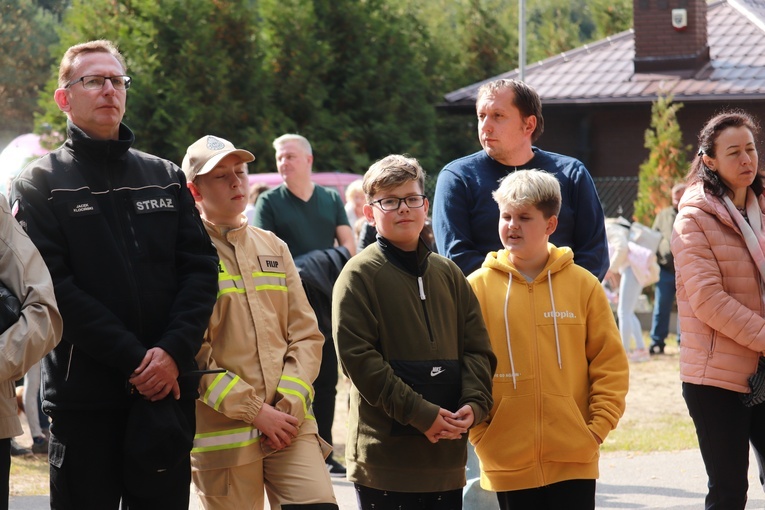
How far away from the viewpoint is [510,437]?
4.36 m

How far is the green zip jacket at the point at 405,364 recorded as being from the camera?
4.04m

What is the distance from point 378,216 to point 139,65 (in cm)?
1610

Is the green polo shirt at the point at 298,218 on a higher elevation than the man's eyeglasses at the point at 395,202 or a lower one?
lower

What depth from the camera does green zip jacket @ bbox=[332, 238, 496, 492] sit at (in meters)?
4.04

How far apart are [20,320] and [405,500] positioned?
1542mm

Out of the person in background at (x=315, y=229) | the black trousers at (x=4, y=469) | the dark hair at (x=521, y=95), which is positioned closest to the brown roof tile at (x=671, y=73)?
the person in background at (x=315, y=229)

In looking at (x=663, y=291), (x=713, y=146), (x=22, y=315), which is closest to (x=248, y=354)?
(x=22, y=315)

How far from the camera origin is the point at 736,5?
2197 cm

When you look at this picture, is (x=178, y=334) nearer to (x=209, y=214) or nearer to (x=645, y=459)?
(x=209, y=214)

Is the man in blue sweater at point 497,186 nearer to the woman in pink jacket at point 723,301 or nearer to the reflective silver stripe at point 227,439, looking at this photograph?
A: the woman in pink jacket at point 723,301

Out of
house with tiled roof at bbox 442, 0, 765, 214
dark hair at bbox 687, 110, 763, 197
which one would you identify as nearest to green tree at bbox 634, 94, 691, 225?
house with tiled roof at bbox 442, 0, 765, 214

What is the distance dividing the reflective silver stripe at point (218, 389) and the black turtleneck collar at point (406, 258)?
0.76 metres

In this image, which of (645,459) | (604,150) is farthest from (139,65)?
(645,459)

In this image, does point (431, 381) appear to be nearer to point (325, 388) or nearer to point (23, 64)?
point (325, 388)
